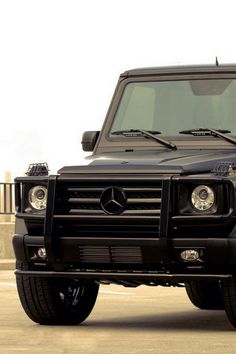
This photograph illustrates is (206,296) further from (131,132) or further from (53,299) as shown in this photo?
(53,299)

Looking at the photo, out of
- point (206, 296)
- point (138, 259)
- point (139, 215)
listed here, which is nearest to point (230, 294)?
point (138, 259)

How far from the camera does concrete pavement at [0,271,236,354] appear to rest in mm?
11281

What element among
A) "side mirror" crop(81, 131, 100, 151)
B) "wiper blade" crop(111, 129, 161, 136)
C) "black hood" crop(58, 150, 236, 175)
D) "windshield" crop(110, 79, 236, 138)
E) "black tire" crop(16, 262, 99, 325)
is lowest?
"black tire" crop(16, 262, 99, 325)

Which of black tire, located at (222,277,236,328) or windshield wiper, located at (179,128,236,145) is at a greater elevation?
windshield wiper, located at (179,128,236,145)

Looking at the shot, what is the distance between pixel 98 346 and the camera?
37.6 ft

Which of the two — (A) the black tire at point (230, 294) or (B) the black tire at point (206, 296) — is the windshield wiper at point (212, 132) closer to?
(A) the black tire at point (230, 294)

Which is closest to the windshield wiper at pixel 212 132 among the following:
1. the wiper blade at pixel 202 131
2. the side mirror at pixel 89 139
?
the wiper blade at pixel 202 131

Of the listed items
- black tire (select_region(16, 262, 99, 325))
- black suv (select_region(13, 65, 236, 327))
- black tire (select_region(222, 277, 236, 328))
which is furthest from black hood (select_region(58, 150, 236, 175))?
black tire (select_region(16, 262, 99, 325))

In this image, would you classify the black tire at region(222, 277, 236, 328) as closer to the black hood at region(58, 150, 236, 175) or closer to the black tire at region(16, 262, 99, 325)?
the black hood at region(58, 150, 236, 175)

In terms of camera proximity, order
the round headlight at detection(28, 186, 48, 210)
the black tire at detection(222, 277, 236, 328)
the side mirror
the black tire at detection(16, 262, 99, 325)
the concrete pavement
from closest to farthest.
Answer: the concrete pavement
the black tire at detection(222, 277, 236, 328)
the round headlight at detection(28, 186, 48, 210)
the black tire at detection(16, 262, 99, 325)
the side mirror

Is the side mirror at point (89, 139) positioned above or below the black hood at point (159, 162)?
above

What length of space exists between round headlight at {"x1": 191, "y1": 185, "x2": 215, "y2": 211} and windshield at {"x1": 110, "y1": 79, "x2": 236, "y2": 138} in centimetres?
140

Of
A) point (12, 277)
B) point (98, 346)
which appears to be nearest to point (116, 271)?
point (98, 346)

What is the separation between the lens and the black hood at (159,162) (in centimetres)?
1238
